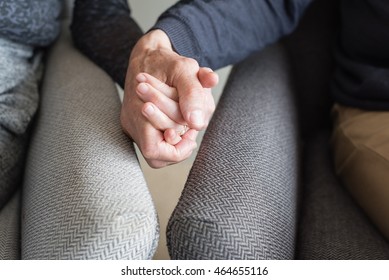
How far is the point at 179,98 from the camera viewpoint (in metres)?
0.54

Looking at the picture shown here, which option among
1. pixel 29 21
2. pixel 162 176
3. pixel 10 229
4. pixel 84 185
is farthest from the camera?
pixel 162 176

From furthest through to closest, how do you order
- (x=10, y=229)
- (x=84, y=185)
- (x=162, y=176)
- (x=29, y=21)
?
1. (x=162, y=176)
2. (x=29, y=21)
3. (x=10, y=229)
4. (x=84, y=185)

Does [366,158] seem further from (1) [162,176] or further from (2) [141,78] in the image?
(1) [162,176]

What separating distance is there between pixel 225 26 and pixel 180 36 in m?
0.09

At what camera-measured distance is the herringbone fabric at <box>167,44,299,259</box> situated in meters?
0.47

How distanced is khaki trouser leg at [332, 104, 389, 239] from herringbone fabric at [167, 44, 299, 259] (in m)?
0.07

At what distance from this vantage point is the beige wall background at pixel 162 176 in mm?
900

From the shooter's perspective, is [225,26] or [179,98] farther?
[225,26]

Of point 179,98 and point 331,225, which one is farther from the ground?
point 179,98

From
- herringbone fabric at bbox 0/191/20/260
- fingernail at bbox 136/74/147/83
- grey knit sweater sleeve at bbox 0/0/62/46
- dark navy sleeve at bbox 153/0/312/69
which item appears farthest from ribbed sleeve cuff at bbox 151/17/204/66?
herringbone fabric at bbox 0/191/20/260

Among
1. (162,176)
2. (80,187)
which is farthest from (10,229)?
(162,176)

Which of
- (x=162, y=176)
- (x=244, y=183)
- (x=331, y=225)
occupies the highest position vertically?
(x=244, y=183)

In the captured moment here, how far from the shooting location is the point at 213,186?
52cm
